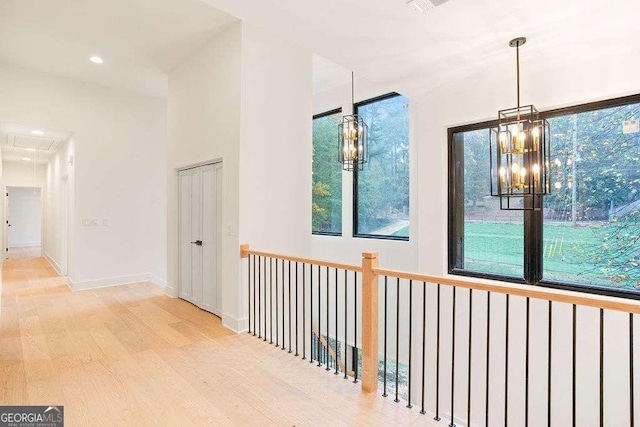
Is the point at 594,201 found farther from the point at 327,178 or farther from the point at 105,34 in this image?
the point at 105,34

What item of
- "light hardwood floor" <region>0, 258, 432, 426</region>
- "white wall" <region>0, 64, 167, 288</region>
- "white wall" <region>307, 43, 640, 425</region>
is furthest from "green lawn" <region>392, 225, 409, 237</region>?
"white wall" <region>0, 64, 167, 288</region>

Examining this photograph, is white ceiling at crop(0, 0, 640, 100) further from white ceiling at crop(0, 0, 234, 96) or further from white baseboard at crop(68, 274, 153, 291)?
white baseboard at crop(68, 274, 153, 291)

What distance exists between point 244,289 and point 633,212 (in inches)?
150

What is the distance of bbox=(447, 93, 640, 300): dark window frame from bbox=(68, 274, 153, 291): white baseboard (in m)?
5.26

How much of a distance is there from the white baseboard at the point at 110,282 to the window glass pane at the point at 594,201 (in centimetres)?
621

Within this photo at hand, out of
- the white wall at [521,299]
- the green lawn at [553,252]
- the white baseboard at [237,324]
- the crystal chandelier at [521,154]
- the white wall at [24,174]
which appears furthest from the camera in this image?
the white wall at [24,174]

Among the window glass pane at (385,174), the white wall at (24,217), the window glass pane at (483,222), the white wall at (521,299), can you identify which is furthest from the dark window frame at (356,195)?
the white wall at (24,217)

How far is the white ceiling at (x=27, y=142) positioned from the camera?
568 cm

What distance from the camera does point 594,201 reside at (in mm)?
3299

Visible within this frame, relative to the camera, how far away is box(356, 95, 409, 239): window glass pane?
5.64m

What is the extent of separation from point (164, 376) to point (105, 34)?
Answer: 13.4 feet

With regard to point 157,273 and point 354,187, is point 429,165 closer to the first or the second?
point 354,187

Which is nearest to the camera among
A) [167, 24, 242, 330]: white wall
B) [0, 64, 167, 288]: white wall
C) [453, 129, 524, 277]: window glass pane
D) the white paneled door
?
[453, 129, 524, 277]: window glass pane

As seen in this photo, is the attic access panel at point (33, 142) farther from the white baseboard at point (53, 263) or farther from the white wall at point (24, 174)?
the white wall at point (24, 174)
